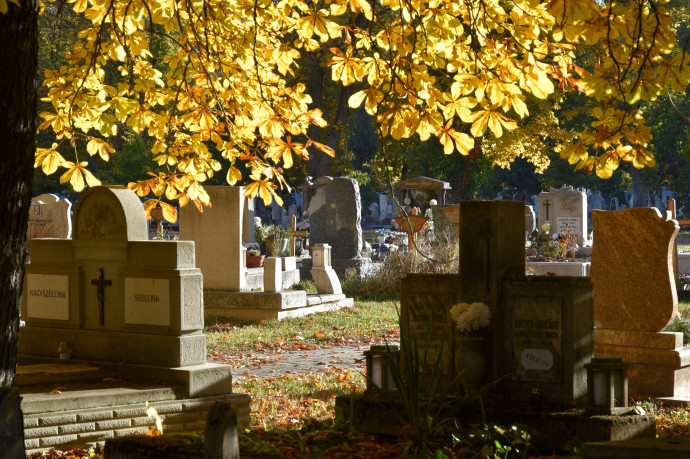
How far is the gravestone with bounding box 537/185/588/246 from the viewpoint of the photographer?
96.8ft

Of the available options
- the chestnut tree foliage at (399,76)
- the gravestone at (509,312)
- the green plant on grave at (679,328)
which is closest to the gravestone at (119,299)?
the chestnut tree foliage at (399,76)

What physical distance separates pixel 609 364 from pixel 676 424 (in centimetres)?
203

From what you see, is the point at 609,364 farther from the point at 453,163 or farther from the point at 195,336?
the point at 453,163

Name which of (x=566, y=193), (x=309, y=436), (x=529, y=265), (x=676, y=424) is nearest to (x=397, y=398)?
(x=309, y=436)

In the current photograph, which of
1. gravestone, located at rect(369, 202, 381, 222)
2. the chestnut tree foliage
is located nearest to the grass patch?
the chestnut tree foliage

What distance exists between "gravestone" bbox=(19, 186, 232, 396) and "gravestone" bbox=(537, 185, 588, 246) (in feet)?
74.2

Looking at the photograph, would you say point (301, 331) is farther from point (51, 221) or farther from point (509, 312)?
point (51, 221)

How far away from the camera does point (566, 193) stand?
29.8 m

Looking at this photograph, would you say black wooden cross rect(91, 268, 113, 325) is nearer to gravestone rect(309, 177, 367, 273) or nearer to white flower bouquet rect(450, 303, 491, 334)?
white flower bouquet rect(450, 303, 491, 334)

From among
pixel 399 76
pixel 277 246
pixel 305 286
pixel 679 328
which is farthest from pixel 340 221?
pixel 399 76

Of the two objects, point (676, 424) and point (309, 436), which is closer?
point (309, 436)

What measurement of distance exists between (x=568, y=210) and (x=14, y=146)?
2687cm

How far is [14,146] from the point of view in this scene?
460 centimetres

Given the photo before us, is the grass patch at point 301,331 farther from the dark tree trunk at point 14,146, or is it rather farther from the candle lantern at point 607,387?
the dark tree trunk at point 14,146
